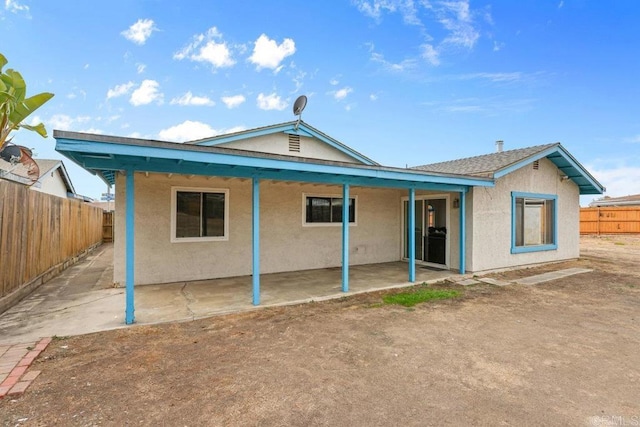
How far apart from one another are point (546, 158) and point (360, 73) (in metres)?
9.00

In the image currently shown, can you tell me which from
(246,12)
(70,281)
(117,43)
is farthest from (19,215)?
(246,12)

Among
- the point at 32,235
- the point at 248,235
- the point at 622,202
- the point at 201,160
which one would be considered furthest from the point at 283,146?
the point at 622,202

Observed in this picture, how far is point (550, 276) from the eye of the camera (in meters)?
8.71

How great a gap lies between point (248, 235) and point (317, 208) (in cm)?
229

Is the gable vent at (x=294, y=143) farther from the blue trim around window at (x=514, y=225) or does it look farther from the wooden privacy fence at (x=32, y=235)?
the blue trim around window at (x=514, y=225)

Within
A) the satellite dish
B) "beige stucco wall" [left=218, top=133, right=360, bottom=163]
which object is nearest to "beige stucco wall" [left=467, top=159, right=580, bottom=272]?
"beige stucco wall" [left=218, top=133, right=360, bottom=163]

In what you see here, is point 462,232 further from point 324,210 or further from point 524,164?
point 324,210

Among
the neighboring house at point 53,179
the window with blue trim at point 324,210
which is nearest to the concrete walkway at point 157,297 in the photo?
the window with blue trim at point 324,210

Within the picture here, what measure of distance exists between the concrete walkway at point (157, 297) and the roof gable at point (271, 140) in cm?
374

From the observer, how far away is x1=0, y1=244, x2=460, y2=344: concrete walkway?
15.6 feet

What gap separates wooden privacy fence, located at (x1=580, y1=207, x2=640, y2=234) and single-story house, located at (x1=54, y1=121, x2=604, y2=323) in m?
14.8

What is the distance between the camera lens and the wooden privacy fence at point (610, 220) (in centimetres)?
2158

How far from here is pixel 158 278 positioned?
291 inches

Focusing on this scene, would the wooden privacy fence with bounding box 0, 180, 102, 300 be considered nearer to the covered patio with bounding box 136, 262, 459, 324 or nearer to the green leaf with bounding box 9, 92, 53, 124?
the green leaf with bounding box 9, 92, 53, 124
